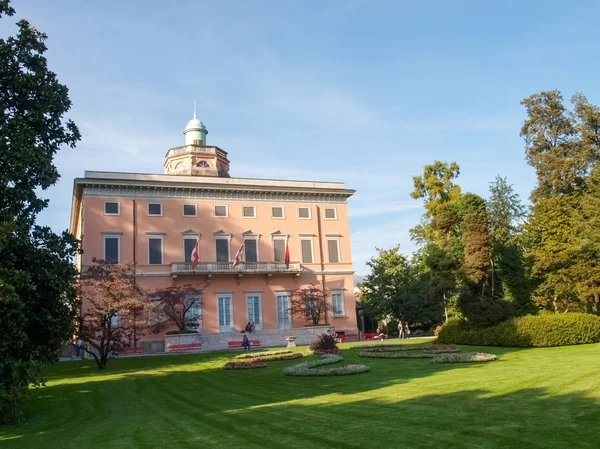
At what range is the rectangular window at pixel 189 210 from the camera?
42.9m

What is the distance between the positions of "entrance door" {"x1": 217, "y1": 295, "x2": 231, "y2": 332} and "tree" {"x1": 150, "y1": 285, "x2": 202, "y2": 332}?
3254 mm

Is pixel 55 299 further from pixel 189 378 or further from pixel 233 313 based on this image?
pixel 233 313

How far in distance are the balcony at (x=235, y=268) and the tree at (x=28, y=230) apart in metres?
25.7

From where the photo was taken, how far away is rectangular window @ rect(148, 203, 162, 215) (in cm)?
4178

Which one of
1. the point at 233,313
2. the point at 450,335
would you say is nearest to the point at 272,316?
the point at 233,313

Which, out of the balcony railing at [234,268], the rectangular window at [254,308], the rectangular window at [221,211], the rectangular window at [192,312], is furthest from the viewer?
the rectangular window at [221,211]

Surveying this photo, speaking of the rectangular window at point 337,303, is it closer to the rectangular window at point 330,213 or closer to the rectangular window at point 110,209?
the rectangular window at point 330,213

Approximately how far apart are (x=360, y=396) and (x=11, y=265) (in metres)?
8.57

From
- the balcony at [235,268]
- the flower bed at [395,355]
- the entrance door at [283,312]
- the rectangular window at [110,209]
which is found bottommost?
the flower bed at [395,355]

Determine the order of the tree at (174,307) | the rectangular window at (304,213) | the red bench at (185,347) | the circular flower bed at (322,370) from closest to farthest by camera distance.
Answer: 1. the circular flower bed at (322,370)
2. the red bench at (185,347)
3. the tree at (174,307)
4. the rectangular window at (304,213)

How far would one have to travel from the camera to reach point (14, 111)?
14.3 metres

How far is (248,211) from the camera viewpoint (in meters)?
44.9

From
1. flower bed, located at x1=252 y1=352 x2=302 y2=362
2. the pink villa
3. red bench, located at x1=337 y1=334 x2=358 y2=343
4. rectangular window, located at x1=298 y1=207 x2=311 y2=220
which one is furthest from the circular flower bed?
rectangular window, located at x1=298 y1=207 x2=311 y2=220

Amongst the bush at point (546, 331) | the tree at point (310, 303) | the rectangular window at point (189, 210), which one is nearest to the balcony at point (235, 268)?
the tree at point (310, 303)
